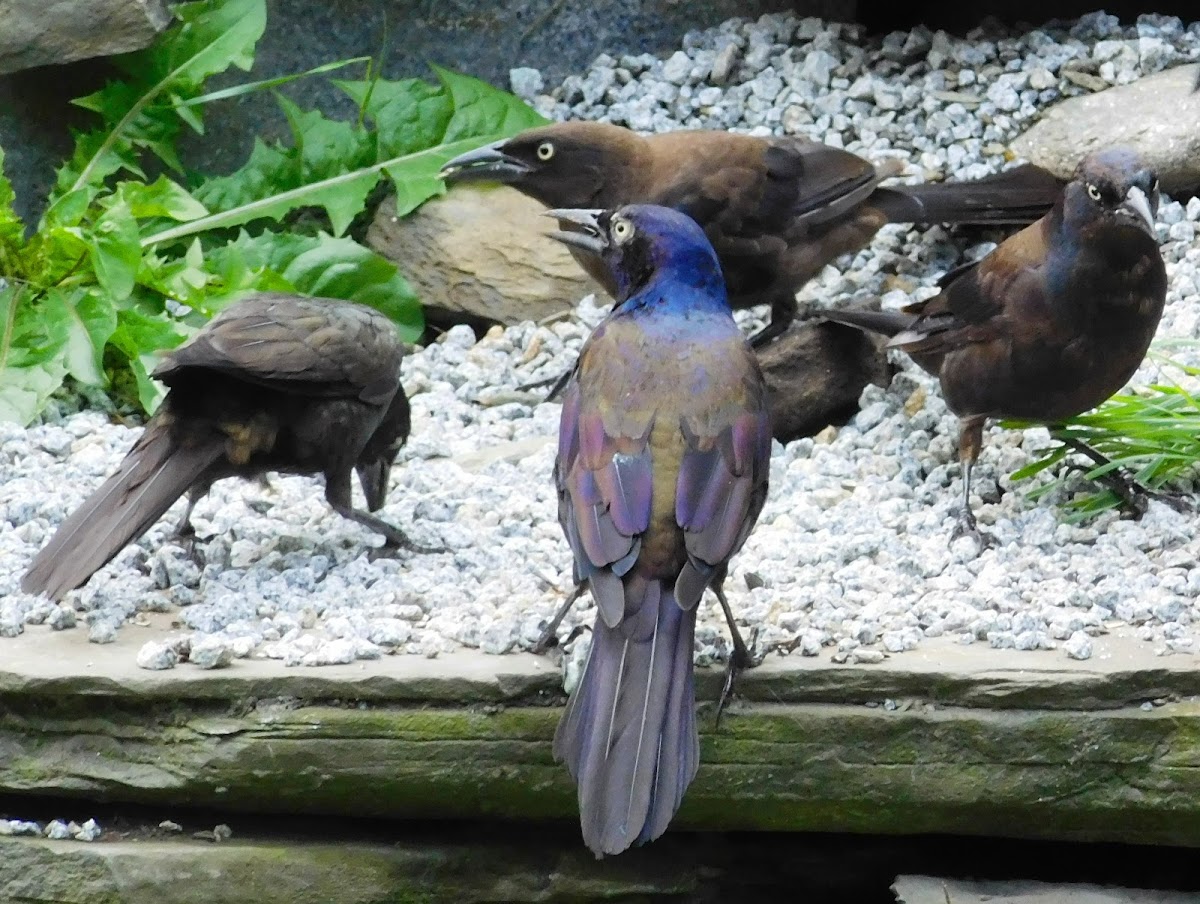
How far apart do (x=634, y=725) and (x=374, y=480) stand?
74.6 inches

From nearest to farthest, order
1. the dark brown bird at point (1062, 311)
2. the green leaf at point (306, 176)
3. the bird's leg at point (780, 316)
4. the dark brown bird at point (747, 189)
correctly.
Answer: the dark brown bird at point (1062, 311)
the dark brown bird at point (747, 189)
the bird's leg at point (780, 316)
the green leaf at point (306, 176)

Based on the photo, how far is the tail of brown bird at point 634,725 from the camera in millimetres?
3084

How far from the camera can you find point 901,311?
216 inches

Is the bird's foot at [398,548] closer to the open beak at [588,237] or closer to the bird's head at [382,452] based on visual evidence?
the bird's head at [382,452]

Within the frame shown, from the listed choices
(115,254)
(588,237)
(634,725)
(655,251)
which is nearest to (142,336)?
(115,254)

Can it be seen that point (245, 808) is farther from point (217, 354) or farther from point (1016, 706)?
point (1016, 706)

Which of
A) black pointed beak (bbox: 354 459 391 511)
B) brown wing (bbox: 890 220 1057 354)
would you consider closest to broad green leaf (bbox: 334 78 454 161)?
black pointed beak (bbox: 354 459 391 511)

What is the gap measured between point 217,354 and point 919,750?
192 centimetres

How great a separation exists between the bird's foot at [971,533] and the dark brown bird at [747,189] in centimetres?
154

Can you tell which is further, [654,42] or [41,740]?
[654,42]

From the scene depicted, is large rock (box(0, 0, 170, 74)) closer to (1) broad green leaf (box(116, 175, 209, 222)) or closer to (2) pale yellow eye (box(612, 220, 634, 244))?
(1) broad green leaf (box(116, 175, 209, 222))

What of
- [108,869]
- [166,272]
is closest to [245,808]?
[108,869]

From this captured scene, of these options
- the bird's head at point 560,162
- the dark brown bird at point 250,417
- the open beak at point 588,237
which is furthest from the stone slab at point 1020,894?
the bird's head at point 560,162

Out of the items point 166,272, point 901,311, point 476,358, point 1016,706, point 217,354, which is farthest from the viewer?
point 476,358
